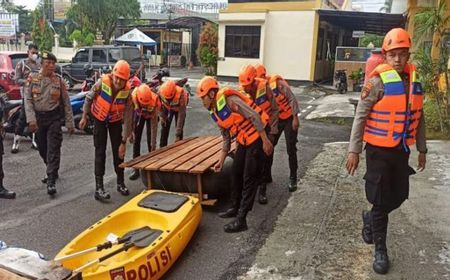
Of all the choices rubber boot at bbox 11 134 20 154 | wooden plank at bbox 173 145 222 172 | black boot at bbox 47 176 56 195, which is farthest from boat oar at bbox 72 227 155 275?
rubber boot at bbox 11 134 20 154

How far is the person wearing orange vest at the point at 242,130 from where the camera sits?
415 centimetres

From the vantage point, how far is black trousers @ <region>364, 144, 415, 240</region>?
11.0 ft

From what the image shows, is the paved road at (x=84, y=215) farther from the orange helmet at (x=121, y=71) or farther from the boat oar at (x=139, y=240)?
the orange helmet at (x=121, y=71)

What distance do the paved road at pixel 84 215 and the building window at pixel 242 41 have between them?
14.5 metres

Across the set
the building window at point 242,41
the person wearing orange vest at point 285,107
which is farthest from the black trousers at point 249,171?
the building window at point 242,41

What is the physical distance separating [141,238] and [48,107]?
2721mm

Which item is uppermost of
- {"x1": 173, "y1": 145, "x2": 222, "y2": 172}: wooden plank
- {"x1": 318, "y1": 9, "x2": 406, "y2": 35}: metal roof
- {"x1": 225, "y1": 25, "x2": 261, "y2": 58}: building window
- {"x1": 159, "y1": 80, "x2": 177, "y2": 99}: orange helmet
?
{"x1": 318, "y1": 9, "x2": 406, "y2": 35}: metal roof

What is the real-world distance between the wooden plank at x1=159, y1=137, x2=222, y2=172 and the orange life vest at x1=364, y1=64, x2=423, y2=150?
7.20ft

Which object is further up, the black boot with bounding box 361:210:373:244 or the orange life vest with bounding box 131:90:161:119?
the orange life vest with bounding box 131:90:161:119

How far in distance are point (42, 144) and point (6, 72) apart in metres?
6.97

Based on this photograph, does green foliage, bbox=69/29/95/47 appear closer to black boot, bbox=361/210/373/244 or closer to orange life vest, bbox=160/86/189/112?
orange life vest, bbox=160/86/189/112

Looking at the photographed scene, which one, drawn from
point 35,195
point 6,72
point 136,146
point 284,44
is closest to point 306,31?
point 284,44

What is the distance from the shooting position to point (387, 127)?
3.31 metres

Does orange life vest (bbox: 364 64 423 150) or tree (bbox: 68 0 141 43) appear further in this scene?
tree (bbox: 68 0 141 43)
